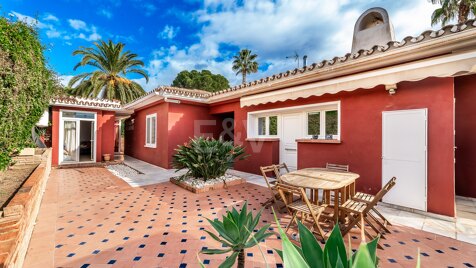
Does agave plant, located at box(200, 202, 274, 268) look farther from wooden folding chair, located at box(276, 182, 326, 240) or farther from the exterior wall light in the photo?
the exterior wall light

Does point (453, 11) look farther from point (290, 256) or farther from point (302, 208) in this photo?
point (290, 256)

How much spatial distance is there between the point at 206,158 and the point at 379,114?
7.96m

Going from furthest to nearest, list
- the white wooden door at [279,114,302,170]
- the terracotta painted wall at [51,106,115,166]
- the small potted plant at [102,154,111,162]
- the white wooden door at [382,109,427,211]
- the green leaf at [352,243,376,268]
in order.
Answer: the small potted plant at [102,154,111,162] → the terracotta painted wall at [51,106,115,166] → the white wooden door at [279,114,302,170] → the white wooden door at [382,109,427,211] → the green leaf at [352,243,376,268]

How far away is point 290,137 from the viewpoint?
1209 centimetres

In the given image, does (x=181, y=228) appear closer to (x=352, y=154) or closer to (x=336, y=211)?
(x=336, y=211)

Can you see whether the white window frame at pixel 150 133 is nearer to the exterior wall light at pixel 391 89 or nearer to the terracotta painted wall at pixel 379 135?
the terracotta painted wall at pixel 379 135

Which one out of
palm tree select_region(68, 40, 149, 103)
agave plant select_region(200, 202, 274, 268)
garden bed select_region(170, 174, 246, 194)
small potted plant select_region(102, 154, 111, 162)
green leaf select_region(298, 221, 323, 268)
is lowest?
garden bed select_region(170, 174, 246, 194)

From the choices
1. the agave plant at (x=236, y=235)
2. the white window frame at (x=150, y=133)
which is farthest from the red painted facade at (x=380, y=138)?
the white window frame at (x=150, y=133)

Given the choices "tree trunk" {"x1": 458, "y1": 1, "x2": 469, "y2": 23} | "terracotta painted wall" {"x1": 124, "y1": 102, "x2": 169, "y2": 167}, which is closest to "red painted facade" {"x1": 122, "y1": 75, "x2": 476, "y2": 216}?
"terracotta painted wall" {"x1": 124, "y1": 102, "x2": 169, "y2": 167}

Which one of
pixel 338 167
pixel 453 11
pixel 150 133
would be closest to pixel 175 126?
pixel 150 133

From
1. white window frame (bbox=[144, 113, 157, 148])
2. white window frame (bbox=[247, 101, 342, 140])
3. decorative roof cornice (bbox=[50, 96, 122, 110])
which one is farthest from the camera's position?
white window frame (bbox=[144, 113, 157, 148])

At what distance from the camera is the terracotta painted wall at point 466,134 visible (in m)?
7.93

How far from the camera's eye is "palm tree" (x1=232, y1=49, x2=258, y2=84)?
46.3 m

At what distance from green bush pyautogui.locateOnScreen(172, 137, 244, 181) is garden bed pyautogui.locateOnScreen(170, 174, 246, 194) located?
0.98ft
